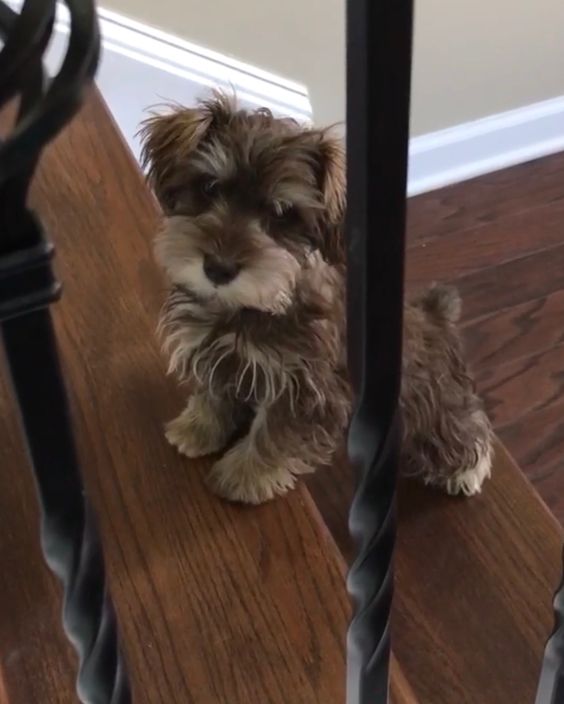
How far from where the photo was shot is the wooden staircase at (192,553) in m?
0.92

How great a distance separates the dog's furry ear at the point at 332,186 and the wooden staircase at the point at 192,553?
0.77ft

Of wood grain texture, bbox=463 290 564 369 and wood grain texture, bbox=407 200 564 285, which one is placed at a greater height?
wood grain texture, bbox=407 200 564 285

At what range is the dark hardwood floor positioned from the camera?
1854 millimetres

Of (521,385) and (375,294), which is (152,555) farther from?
(521,385)

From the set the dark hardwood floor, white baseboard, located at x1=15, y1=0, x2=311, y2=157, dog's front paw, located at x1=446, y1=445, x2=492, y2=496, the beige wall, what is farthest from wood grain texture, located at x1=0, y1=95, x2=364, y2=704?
the dark hardwood floor

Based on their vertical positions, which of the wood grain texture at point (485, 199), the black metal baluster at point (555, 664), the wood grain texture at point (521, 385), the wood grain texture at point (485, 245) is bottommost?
the wood grain texture at point (521, 385)

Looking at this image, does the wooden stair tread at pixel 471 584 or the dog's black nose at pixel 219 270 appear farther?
the wooden stair tread at pixel 471 584

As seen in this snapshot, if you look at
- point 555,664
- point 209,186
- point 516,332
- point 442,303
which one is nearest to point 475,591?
point 442,303

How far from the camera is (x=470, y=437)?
56.1 inches

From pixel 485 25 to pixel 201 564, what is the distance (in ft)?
4.90

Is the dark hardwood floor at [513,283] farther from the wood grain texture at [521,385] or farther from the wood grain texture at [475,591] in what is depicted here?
the wood grain texture at [475,591]

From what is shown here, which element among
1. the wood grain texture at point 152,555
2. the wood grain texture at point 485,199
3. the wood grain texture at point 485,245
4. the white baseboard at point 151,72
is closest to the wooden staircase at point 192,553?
the wood grain texture at point 152,555

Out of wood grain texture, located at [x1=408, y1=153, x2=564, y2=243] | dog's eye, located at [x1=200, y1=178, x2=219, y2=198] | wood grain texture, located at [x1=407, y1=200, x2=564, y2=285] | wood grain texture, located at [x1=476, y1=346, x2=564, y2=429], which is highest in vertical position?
dog's eye, located at [x1=200, y1=178, x2=219, y2=198]

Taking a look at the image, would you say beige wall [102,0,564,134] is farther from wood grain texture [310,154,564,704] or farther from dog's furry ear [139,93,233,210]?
dog's furry ear [139,93,233,210]
